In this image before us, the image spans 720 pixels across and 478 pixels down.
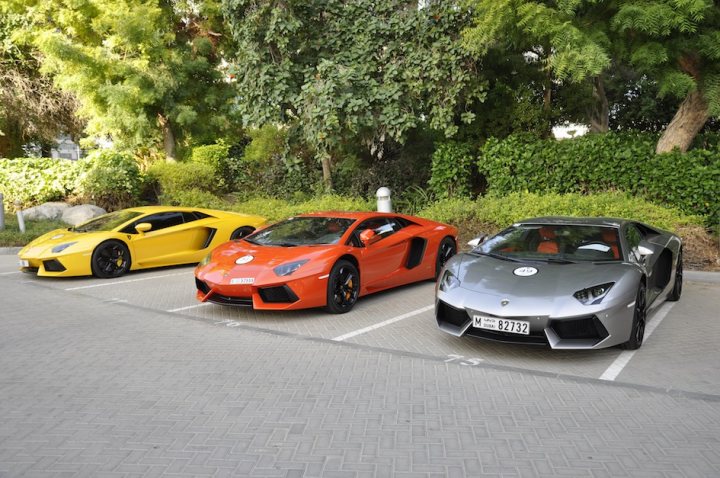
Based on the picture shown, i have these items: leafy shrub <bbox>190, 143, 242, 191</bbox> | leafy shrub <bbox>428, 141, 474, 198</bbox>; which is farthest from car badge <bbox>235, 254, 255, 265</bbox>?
leafy shrub <bbox>190, 143, 242, 191</bbox>

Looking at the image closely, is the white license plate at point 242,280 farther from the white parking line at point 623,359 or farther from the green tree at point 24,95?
the green tree at point 24,95

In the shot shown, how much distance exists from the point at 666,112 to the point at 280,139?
1092 cm

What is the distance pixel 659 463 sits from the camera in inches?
131

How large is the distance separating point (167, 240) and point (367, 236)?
175 inches

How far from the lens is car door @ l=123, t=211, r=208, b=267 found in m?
9.98

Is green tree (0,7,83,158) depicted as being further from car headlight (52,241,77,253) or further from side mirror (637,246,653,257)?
side mirror (637,246,653,257)

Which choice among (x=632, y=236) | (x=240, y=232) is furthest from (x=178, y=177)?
(x=632, y=236)

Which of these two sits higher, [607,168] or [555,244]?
[607,168]

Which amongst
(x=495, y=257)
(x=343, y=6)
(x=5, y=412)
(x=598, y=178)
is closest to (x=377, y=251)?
(x=495, y=257)

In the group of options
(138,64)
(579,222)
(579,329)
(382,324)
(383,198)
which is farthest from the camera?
(138,64)

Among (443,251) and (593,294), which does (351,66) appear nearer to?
(443,251)

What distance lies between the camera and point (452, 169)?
14.0 m

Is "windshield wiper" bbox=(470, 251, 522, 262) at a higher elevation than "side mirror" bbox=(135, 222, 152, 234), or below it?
below

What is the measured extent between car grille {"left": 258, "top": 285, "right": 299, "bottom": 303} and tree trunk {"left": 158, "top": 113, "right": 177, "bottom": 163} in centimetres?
1417
